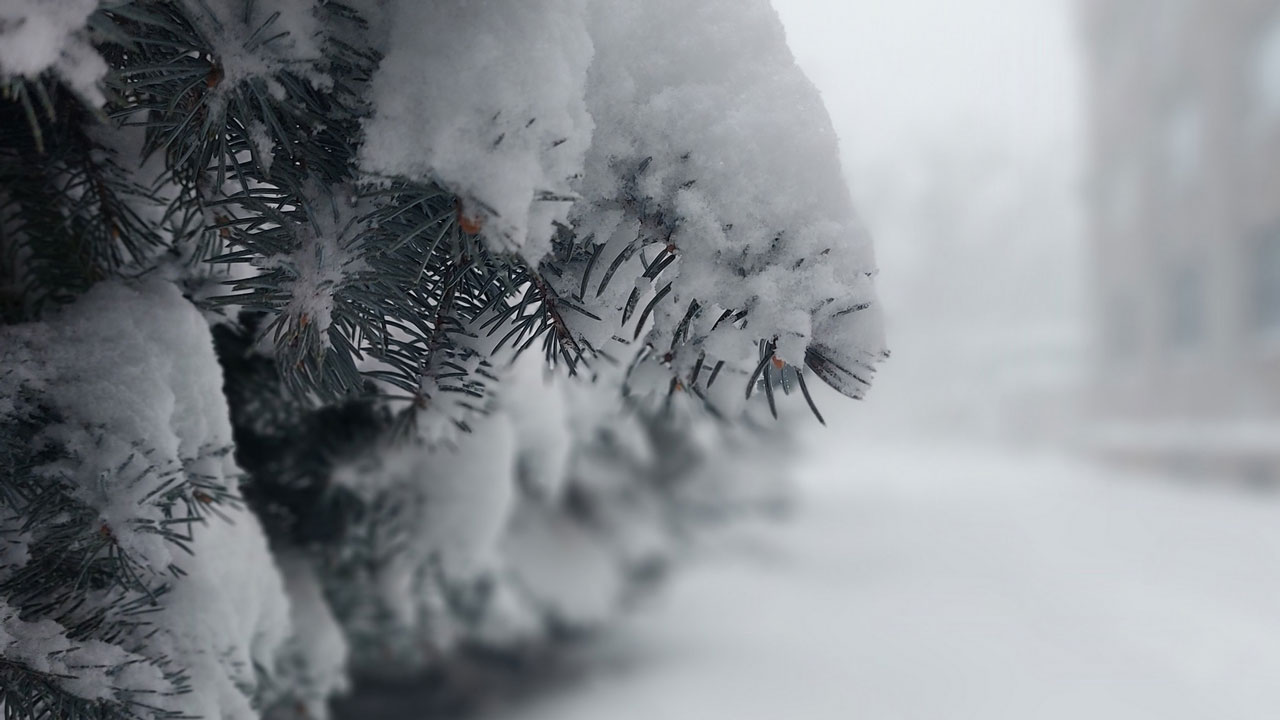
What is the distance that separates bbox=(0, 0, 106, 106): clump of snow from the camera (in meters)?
0.52

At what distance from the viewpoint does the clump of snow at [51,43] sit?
516mm

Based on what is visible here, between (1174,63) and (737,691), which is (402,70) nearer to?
(737,691)

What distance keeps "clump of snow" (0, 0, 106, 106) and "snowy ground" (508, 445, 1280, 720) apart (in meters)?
3.25

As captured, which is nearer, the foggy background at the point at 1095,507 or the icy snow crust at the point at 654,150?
the icy snow crust at the point at 654,150

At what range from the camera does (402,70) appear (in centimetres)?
65

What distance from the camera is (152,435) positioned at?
847 mm

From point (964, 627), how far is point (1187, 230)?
39.0 feet

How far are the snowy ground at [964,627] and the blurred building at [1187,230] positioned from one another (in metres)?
3.76

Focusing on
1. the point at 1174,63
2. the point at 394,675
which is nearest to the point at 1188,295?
the point at 1174,63

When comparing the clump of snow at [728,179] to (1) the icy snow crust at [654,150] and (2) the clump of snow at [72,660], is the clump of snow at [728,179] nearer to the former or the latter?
(1) the icy snow crust at [654,150]

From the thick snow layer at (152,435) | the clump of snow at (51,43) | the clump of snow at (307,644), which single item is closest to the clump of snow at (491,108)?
the clump of snow at (51,43)

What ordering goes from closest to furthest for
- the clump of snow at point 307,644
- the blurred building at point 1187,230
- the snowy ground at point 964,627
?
1. the clump of snow at point 307,644
2. the snowy ground at point 964,627
3. the blurred building at point 1187,230

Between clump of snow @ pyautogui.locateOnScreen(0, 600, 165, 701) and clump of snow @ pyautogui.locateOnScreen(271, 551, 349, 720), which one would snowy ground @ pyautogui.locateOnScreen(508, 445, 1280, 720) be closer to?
clump of snow @ pyautogui.locateOnScreen(271, 551, 349, 720)

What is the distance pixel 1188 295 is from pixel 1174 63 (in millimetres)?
4009
